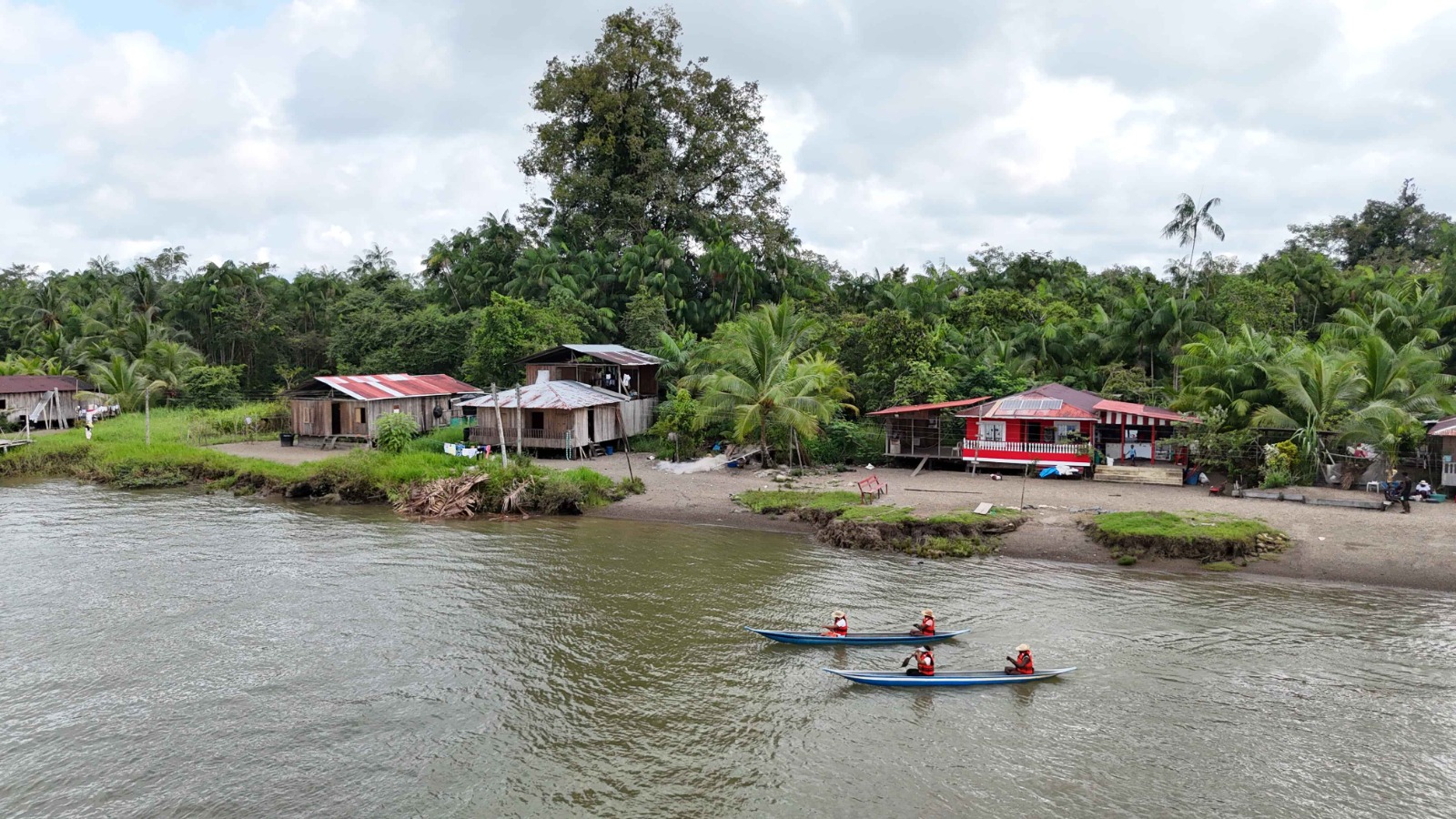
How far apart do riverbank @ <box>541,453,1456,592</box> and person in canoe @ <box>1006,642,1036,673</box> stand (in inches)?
313

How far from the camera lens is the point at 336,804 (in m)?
11.3

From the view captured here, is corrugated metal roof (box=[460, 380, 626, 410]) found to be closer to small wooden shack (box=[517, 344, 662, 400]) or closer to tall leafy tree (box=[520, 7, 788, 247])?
small wooden shack (box=[517, 344, 662, 400])

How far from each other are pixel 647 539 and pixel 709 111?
3952 centimetres

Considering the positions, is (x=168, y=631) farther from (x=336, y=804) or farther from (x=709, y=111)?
(x=709, y=111)

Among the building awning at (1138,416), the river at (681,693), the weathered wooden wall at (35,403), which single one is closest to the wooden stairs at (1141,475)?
the building awning at (1138,416)

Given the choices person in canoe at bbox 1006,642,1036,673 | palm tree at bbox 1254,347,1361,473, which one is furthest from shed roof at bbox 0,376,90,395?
palm tree at bbox 1254,347,1361,473

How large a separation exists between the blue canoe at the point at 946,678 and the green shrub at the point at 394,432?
76.3ft

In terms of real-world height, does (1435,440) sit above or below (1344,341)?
below

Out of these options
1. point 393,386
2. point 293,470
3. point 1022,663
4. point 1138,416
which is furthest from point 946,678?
point 393,386

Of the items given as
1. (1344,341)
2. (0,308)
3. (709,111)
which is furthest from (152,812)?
(0,308)

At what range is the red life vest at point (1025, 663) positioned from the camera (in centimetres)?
1454

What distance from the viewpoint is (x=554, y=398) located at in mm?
34000

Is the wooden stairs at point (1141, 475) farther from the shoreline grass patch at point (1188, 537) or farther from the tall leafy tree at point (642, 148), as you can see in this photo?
the tall leafy tree at point (642, 148)

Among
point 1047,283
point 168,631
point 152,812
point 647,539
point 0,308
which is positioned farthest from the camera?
point 0,308
